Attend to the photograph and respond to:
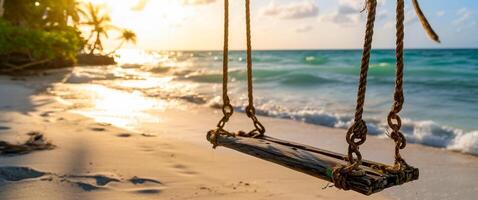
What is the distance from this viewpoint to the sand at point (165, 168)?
3.91 meters

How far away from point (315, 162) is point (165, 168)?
2429 millimetres

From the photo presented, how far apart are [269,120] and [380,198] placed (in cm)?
523

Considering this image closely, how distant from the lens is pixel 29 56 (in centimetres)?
2045

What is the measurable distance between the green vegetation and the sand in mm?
9053

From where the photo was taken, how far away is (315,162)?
251cm

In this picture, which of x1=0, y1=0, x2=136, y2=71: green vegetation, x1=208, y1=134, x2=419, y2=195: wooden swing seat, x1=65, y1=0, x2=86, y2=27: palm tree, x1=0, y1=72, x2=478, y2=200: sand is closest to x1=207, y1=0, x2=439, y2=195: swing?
x1=208, y1=134, x2=419, y2=195: wooden swing seat

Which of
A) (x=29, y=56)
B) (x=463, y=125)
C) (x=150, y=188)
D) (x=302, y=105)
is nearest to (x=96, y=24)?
(x=29, y=56)

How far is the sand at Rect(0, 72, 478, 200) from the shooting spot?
12.8 feet

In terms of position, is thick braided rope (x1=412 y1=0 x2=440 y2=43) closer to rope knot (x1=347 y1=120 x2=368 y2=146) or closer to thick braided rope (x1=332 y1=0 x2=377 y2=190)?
thick braided rope (x1=332 y1=0 x2=377 y2=190)

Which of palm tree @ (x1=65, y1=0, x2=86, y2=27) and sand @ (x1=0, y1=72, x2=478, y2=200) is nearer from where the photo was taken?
sand @ (x1=0, y1=72, x2=478, y2=200)

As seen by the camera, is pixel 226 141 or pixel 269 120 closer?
pixel 226 141

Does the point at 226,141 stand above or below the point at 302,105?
above

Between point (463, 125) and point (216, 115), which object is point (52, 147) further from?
point (463, 125)

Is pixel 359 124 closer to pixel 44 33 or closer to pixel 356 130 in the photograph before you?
pixel 356 130
